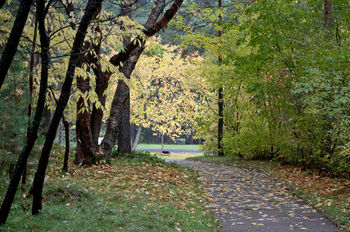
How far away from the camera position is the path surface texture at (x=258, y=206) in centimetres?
614

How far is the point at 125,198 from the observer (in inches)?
262

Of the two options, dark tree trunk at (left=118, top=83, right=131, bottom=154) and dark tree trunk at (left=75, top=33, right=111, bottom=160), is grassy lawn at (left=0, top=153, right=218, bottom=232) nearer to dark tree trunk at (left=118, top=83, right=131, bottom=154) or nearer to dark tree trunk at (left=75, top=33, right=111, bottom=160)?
dark tree trunk at (left=75, top=33, right=111, bottom=160)

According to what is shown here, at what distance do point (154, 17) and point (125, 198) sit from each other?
6337 millimetres

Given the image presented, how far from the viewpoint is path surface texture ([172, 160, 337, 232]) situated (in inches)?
242

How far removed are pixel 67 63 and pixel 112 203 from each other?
2756 mm

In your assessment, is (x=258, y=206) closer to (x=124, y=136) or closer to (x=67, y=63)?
(x=67, y=63)

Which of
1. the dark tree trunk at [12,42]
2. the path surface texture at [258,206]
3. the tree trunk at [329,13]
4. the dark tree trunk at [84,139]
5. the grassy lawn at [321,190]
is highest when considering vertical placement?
the tree trunk at [329,13]

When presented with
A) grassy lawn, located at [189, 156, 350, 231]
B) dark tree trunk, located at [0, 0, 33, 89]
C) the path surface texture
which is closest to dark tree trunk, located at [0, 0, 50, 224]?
dark tree trunk, located at [0, 0, 33, 89]

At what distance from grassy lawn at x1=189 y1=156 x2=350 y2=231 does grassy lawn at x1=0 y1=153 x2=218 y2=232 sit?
2.39 m

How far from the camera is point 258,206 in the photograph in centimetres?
760

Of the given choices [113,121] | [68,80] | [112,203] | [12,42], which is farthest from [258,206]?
[12,42]

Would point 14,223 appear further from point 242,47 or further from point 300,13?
point 242,47

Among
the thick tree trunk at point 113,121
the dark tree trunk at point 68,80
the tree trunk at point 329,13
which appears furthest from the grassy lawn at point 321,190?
the thick tree trunk at point 113,121

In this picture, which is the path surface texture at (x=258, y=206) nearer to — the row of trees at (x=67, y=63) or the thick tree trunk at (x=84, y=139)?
the row of trees at (x=67, y=63)
